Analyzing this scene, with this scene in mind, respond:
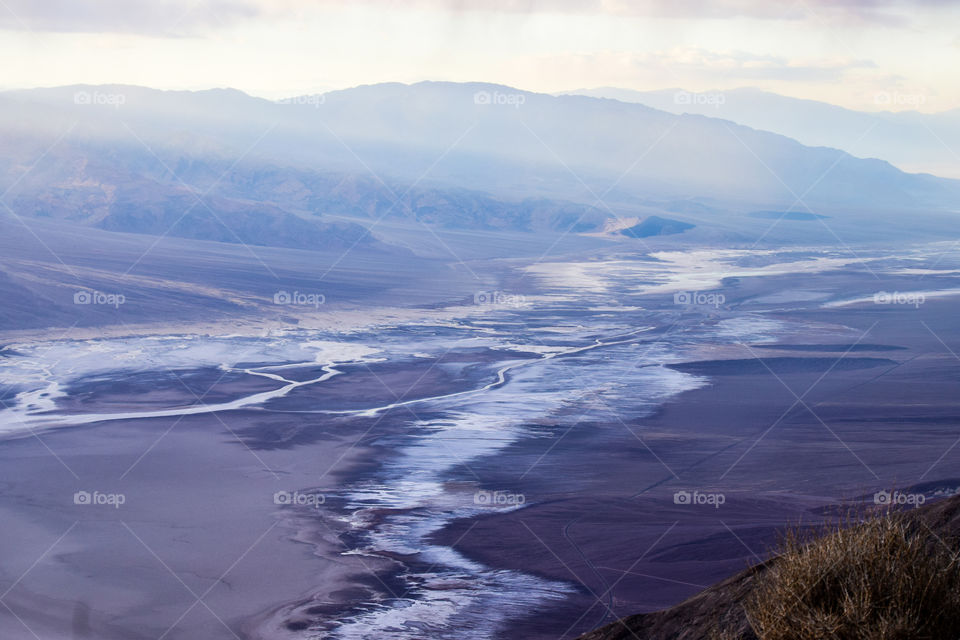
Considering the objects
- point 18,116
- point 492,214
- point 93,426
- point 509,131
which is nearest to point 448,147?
point 509,131

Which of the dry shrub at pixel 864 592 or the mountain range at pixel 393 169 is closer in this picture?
the dry shrub at pixel 864 592

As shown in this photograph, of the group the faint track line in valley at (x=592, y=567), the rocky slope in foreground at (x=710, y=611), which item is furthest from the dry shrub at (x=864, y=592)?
the faint track line in valley at (x=592, y=567)

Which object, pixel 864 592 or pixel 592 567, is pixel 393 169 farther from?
pixel 864 592

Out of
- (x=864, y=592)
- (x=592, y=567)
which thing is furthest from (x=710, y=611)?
(x=592, y=567)

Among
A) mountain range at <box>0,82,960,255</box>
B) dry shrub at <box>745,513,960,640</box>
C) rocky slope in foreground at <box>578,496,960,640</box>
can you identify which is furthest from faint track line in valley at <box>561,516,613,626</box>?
mountain range at <box>0,82,960,255</box>

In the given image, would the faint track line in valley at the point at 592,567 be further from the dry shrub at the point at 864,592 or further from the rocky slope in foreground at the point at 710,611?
the dry shrub at the point at 864,592

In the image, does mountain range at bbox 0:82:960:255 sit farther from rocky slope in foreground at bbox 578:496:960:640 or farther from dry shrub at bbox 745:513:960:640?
dry shrub at bbox 745:513:960:640
